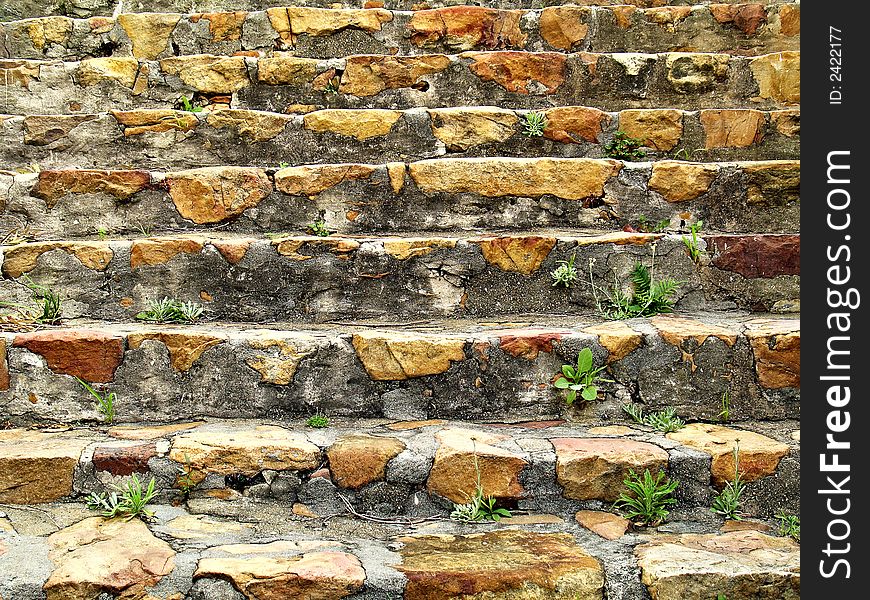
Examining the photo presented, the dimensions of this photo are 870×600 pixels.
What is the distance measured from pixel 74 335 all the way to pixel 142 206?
0.72m

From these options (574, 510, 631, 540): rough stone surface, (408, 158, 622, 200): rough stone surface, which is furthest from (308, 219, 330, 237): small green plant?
(574, 510, 631, 540): rough stone surface

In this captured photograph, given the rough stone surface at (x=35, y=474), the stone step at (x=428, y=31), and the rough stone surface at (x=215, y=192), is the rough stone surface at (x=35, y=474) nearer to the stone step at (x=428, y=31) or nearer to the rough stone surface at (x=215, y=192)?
the rough stone surface at (x=215, y=192)

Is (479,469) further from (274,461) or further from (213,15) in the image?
(213,15)

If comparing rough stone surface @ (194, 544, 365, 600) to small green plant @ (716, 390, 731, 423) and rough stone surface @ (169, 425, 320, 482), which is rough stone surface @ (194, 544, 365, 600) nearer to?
rough stone surface @ (169, 425, 320, 482)

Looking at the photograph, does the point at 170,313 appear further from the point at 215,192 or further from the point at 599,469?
the point at 599,469

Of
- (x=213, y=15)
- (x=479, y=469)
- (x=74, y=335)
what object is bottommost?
(x=479, y=469)

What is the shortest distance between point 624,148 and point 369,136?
1028 mm

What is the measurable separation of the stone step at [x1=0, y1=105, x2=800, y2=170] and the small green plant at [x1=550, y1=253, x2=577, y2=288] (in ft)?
2.32

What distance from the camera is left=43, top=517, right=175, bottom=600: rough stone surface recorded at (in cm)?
145

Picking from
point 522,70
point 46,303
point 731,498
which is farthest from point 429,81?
point 731,498

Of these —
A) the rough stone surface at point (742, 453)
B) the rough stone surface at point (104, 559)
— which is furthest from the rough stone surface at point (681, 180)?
the rough stone surface at point (104, 559)

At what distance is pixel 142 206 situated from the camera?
2.61 metres
